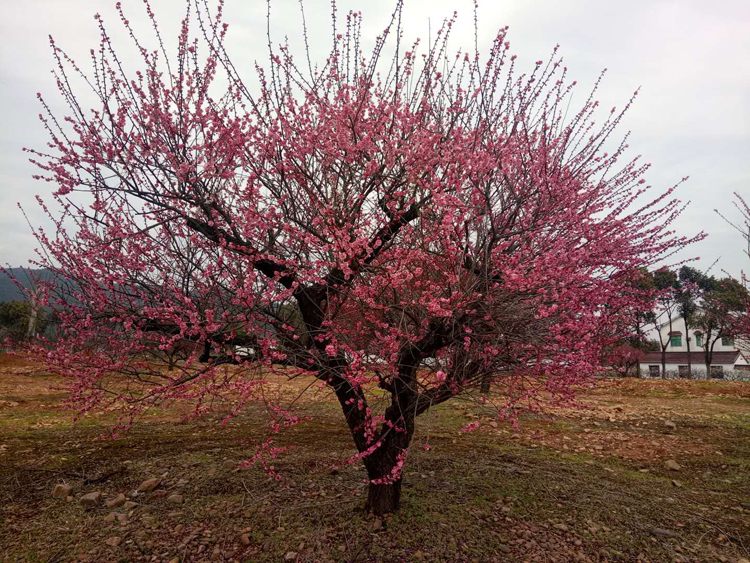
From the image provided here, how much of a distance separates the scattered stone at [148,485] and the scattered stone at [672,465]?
743cm

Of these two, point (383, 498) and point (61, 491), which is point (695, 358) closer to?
point (383, 498)

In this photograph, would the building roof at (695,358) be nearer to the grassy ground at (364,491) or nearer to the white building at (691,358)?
the white building at (691,358)

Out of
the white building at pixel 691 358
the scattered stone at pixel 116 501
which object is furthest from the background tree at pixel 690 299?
the scattered stone at pixel 116 501

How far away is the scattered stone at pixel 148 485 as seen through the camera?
230 inches

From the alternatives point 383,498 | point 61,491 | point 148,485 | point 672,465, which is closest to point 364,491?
point 383,498

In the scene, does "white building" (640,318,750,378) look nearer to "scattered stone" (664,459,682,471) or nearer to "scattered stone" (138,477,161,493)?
"scattered stone" (664,459,682,471)

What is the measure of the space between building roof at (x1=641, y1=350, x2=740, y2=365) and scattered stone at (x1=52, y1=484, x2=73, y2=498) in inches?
1909

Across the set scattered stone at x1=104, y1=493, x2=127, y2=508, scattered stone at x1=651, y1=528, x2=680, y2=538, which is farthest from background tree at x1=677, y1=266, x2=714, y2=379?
scattered stone at x1=104, y1=493, x2=127, y2=508

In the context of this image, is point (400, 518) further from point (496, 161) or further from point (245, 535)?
point (496, 161)

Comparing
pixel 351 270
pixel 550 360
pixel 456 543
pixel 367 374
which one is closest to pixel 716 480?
pixel 550 360

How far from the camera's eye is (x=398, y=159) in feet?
17.1

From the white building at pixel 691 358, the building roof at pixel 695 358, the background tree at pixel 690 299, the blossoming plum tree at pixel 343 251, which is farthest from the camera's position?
the building roof at pixel 695 358

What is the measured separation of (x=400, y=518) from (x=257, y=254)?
322 centimetres

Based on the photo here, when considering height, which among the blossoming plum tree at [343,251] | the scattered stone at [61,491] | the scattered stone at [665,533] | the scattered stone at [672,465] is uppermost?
the blossoming plum tree at [343,251]
